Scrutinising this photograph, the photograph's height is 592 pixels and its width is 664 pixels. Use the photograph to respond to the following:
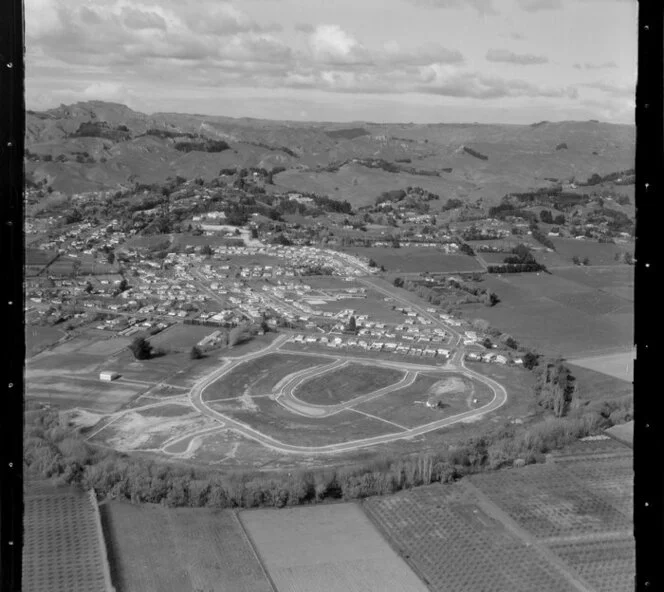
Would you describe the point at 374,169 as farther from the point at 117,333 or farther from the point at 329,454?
the point at 329,454

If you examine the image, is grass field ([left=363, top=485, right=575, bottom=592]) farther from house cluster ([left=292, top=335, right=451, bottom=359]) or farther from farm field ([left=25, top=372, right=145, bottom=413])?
house cluster ([left=292, top=335, right=451, bottom=359])

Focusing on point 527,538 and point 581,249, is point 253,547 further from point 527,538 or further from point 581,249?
point 581,249

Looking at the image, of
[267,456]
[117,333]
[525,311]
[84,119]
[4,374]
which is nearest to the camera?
[4,374]

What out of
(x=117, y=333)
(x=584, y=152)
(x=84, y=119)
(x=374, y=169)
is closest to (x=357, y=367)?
(x=117, y=333)

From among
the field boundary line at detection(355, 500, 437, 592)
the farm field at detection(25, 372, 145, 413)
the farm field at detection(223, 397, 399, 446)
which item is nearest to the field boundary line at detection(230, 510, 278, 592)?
the field boundary line at detection(355, 500, 437, 592)

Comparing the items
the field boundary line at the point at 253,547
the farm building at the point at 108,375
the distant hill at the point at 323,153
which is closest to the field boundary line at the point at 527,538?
the field boundary line at the point at 253,547

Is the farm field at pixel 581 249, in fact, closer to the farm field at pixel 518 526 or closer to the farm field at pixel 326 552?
the farm field at pixel 518 526

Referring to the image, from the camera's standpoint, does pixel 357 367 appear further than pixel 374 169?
No
